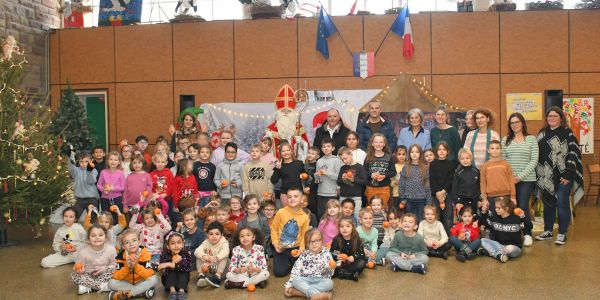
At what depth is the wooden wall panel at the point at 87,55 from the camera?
10914 millimetres

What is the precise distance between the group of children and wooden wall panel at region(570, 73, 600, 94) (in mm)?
4159

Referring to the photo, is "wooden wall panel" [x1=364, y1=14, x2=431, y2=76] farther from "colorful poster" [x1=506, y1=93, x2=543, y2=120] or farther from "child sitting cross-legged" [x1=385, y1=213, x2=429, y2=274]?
"child sitting cross-legged" [x1=385, y1=213, x2=429, y2=274]

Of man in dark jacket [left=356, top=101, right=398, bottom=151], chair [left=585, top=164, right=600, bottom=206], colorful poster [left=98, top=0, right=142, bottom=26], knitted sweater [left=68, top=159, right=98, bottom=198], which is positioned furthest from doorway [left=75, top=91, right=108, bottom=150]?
chair [left=585, top=164, right=600, bottom=206]

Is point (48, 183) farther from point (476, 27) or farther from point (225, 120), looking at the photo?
point (476, 27)

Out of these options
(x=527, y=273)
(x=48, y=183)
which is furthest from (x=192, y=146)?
(x=527, y=273)

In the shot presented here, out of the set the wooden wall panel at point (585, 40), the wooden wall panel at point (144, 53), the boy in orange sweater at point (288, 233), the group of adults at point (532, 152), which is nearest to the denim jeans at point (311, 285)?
the boy in orange sweater at point (288, 233)

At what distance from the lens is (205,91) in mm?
10672

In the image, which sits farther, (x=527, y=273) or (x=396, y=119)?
(x=396, y=119)

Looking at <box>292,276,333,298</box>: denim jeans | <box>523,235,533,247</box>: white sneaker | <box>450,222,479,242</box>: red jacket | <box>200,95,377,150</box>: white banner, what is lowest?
<box>292,276,333,298</box>: denim jeans

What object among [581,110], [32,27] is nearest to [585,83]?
[581,110]

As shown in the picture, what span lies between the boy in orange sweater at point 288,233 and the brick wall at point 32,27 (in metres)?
6.06

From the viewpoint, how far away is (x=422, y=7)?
10.5 m

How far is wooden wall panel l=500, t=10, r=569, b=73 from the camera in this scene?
9.98m

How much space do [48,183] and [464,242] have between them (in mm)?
4859
